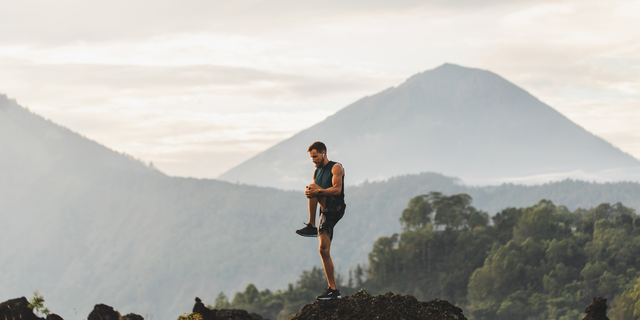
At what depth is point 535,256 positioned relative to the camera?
426 ft

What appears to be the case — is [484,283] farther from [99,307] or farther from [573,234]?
[99,307]

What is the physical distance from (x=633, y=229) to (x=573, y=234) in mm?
11828

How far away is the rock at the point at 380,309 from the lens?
11770 mm

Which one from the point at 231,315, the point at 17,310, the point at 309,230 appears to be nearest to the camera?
the point at 309,230

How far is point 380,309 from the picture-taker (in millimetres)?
11898

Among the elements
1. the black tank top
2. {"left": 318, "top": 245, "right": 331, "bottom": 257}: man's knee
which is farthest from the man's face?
{"left": 318, "top": 245, "right": 331, "bottom": 257}: man's knee

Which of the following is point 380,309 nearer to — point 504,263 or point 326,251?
point 326,251

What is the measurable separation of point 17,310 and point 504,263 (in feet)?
403

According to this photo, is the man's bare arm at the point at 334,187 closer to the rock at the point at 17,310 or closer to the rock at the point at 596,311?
the rock at the point at 596,311

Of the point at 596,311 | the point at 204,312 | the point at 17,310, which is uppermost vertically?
the point at 17,310

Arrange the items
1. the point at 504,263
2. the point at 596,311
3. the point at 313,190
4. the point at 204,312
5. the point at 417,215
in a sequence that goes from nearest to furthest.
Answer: the point at 313,190
the point at 596,311
the point at 204,312
the point at 504,263
the point at 417,215

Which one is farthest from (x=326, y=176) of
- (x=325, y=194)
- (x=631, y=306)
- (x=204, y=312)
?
(x=631, y=306)

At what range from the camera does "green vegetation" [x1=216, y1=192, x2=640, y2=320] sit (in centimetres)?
12044

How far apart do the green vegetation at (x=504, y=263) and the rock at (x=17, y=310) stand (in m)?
110
